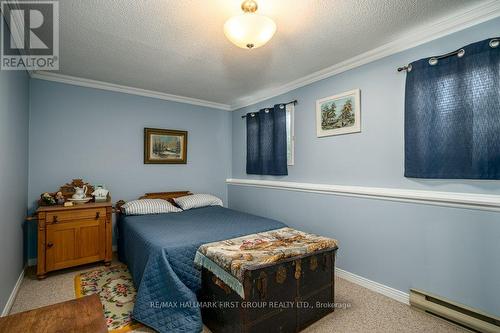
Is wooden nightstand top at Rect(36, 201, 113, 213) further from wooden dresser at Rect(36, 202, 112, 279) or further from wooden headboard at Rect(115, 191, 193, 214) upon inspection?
wooden headboard at Rect(115, 191, 193, 214)

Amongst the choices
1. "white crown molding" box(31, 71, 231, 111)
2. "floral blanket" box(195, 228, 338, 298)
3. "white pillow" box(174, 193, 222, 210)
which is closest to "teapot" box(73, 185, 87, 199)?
"white pillow" box(174, 193, 222, 210)

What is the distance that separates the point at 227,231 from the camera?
7.80 feet

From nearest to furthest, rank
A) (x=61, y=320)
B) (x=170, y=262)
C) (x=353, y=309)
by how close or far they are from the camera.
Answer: (x=61, y=320) → (x=170, y=262) → (x=353, y=309)

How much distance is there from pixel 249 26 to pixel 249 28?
0.04 feet

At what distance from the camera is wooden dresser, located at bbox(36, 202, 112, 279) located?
100.0 inches

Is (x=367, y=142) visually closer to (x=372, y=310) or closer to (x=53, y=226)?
(x=372, y=310)

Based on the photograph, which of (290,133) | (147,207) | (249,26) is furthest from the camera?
(290,133)

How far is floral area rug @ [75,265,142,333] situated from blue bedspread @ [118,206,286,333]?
5.1 inches

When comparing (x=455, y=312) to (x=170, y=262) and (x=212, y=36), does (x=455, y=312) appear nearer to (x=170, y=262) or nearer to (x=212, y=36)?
(x=170, y=262)

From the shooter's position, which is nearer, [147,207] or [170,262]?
[170,262]

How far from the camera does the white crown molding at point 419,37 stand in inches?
70.3

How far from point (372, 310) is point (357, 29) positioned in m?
2.36

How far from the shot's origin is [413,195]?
2.12 meters

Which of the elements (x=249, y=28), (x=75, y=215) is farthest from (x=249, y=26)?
(x=75, y=215)
